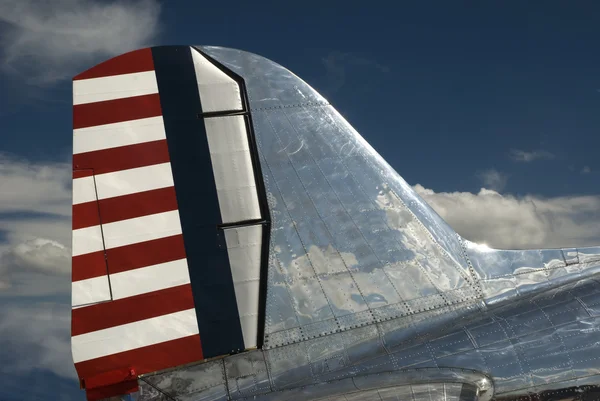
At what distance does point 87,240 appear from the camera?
14.3ft

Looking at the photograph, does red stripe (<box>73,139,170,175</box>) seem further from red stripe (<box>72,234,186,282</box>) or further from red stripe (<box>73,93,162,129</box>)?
red stripe (<box>72,234,186,282</box>)

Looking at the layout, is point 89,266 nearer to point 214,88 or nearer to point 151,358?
point 151,358

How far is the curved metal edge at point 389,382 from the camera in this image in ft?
13.3

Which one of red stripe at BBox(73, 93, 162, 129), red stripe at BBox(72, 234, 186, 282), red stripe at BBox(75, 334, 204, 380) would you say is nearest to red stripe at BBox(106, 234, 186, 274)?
red stripe at BBox(72, 234, 186, 282)

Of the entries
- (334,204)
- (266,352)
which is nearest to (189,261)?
(266,352)

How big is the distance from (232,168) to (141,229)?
96 cm

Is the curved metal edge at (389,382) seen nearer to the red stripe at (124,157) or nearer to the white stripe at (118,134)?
the red stripe at (124,157)

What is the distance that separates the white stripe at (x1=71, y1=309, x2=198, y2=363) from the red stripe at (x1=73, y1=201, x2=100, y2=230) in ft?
2.88

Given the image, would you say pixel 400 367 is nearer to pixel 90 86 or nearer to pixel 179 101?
pixel 179 101

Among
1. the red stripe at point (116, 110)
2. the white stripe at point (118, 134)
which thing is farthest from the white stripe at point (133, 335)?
the red stripe at point (116, 110)

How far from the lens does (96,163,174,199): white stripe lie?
4.53 meters

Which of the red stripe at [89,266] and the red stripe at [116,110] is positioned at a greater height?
the red stripe at [116,110]

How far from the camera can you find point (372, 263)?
4648 mm

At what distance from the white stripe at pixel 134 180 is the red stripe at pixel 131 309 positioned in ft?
2.96
